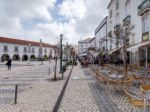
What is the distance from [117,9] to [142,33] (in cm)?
1475

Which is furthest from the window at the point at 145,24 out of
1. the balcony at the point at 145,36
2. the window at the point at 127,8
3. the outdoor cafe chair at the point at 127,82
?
the outdoor cafe chair at the point at 127,82

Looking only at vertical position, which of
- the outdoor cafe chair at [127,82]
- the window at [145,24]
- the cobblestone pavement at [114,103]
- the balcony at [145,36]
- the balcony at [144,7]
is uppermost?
the balcony at [144,7]

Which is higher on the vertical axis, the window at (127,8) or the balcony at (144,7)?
the window at (127,8)

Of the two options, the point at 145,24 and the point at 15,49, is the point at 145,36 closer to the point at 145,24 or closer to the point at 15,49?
the point at 145,24

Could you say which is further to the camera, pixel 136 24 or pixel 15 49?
pixel 15 49

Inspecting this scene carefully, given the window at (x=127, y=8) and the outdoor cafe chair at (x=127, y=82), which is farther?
the window at (x=127, y=8)

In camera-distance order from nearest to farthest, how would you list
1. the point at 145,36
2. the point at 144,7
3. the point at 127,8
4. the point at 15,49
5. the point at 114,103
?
the point at 114,103
the point at 144,7
the point at 145,36
the point at 127,8
the point at 15,49

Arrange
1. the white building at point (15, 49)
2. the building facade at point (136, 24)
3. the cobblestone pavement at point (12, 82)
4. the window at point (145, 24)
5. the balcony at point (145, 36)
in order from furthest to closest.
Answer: the white building at point (15, 49)
the window at point (145, 24)
the balcony at point (145, 36)
the building facade at point (136, 24)
the cobblestone pavement at point (12, 82)

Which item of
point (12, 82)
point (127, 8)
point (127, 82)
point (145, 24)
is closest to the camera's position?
point (127, 82)

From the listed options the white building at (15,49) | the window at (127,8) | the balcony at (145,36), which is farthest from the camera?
the white building at (15,49)

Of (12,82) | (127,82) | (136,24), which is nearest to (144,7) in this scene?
(136,24)

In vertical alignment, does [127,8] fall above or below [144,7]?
above

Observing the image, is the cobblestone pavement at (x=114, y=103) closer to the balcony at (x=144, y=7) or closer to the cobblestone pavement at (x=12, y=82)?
the cobblestone pavement at (x=12, y=82)

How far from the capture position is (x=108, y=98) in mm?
9711
